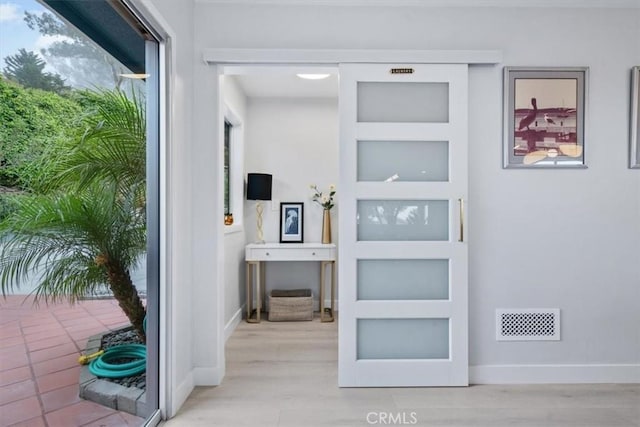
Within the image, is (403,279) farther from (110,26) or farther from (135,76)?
(110,26)

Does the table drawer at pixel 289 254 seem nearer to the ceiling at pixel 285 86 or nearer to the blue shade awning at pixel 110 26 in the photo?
the ceiling at pixel 285 86

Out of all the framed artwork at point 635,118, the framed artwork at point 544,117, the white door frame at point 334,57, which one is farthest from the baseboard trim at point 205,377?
the framed artwork at point 635,118

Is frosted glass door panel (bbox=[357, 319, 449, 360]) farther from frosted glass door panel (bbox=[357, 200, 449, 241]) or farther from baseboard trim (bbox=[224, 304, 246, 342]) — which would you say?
baseboard trim (bbox=[224, 304, 246, 342])

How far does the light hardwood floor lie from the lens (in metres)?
1.98

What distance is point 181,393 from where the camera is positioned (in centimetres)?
214

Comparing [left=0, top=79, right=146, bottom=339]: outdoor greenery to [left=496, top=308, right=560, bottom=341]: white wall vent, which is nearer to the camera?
[left=0, top=79, right=146, bottom=339]: outdoor greenery

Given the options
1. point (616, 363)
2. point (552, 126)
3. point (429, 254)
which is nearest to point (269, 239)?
point (429, 254)

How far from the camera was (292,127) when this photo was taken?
13.4 feet

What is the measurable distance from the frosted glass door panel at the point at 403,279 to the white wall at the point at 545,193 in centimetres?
24

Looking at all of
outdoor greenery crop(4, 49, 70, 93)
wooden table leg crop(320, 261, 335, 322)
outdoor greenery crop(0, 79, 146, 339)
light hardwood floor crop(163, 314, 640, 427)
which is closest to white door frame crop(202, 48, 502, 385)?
light hardwood floor crop(163, 314, 640, 427)

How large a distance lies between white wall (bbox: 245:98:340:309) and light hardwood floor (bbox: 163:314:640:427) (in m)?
1.48

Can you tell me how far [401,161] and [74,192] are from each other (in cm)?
180

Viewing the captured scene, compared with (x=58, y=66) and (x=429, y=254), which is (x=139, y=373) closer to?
(x=58, y=66)

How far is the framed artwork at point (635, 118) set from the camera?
2389 mm
